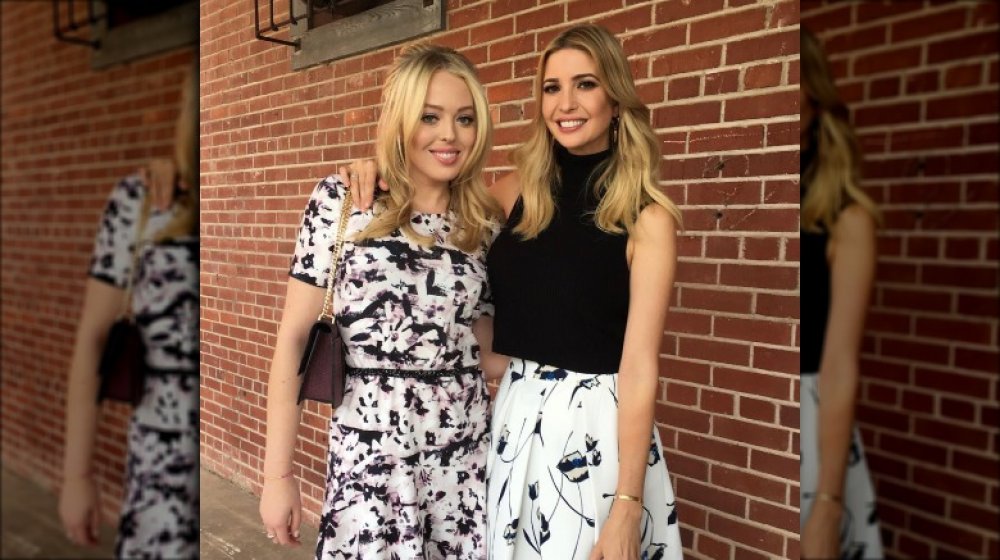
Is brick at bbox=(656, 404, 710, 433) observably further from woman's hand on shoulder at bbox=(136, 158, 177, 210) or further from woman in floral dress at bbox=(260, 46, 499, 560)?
woman's hand on shoulder at bbox=(136, 158, 177, 210)

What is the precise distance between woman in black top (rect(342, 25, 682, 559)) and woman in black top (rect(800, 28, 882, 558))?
1.08m

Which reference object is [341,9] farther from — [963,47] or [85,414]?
[963,47]

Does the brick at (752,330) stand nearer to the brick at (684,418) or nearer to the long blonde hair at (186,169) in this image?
the brick at (684,418)

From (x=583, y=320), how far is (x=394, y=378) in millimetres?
424

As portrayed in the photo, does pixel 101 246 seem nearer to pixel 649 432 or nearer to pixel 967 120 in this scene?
pixel 967 120

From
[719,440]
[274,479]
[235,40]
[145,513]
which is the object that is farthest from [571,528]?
[235,40]

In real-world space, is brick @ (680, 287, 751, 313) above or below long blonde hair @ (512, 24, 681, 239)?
below

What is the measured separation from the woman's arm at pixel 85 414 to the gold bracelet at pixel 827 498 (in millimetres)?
512

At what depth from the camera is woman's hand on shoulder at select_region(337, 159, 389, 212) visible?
155 cm

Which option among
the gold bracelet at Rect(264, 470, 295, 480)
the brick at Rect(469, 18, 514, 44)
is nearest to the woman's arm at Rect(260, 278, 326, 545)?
the gold bracelet at Rect(264, 470, 295, 480)

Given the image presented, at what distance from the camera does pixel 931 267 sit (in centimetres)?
27

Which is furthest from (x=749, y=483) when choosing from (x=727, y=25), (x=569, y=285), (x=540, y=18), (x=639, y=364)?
(x=540, y=18)

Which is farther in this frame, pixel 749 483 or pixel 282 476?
pixel 749 483

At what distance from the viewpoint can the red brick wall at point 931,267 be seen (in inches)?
10.0
